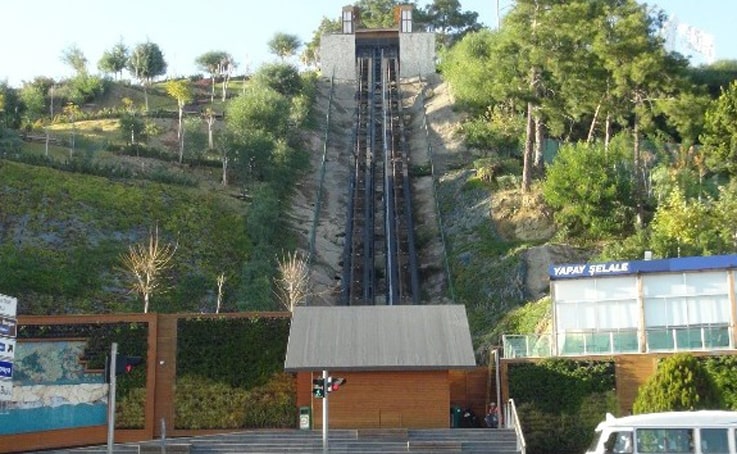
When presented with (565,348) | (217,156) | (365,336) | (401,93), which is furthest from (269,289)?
(401,93)

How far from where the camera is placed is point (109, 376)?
23.9 m

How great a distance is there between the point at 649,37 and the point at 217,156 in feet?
85.4

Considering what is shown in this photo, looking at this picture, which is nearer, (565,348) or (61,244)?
(565,348)

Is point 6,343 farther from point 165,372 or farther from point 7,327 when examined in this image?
point 165,372

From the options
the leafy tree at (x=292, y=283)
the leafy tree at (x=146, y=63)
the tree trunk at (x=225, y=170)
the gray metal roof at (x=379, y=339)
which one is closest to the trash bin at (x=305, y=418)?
the gray metal roof at (x=379, y=339)

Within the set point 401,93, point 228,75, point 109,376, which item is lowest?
point 109,376

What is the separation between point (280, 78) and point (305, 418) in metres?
49.0

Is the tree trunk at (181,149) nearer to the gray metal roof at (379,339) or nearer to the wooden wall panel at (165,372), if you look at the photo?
the wooden wall panel at (165,372)

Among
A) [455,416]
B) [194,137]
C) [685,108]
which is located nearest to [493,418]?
[455,416]

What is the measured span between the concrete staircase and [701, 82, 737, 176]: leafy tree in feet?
82.0

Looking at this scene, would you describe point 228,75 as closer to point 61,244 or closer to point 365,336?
point 61,244

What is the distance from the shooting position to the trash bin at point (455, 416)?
1439 inches

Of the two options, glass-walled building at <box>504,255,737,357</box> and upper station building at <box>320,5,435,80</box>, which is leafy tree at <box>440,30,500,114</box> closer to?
upper station building at <box>320,5,435,80</box>

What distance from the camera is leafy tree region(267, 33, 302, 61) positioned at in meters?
111
